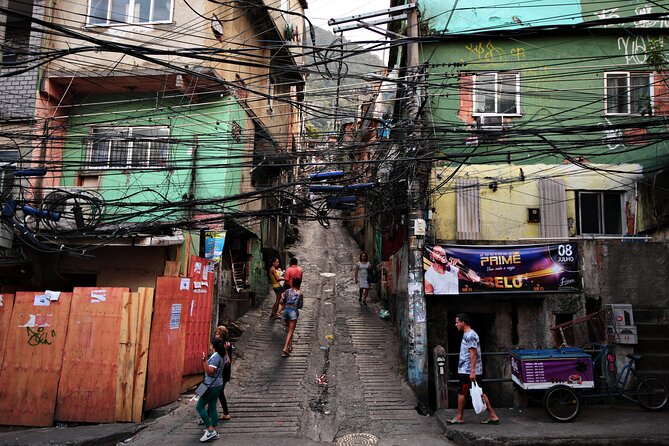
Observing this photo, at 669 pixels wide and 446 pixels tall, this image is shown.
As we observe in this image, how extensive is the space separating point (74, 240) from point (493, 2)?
12.6m

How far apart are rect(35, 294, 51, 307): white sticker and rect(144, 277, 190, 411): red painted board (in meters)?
2.01

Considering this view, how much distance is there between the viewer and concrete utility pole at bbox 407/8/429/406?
993 cm

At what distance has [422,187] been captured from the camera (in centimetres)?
1065

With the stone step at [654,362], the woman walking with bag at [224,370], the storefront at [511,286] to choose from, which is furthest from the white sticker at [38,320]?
the stone step at [654,362]

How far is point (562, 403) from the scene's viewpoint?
8312mm

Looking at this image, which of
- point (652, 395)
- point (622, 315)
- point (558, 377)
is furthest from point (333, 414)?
point (622, 315)

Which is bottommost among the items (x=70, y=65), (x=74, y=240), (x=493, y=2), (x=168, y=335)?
(x=168, y=335)

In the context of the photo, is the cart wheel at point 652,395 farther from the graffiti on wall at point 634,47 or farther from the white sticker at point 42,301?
the white sticker at point 42,301

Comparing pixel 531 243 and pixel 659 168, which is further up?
pixel 659 168

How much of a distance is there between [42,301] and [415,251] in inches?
291

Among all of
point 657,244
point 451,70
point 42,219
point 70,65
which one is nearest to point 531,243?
point 657,244

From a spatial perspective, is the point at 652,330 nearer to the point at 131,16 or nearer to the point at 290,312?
the point at 290,312

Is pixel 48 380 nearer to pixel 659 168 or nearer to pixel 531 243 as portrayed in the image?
pixel 531 243

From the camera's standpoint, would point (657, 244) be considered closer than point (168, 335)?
No
